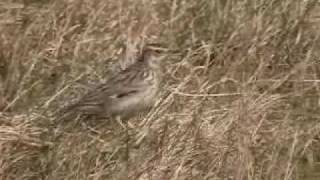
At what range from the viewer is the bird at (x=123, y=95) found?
18.3 ft

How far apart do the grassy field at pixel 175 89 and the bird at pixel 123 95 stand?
67 mm

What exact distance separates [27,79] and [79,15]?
0.91m

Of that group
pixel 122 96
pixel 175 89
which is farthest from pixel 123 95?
pixel 175 89

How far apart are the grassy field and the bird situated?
0.22 feet

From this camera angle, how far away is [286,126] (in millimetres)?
5625

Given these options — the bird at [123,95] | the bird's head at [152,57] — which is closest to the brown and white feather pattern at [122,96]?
the bird at [123,95]

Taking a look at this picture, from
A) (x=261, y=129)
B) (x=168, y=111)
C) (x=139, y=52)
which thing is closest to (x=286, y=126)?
(x=261, y=129)

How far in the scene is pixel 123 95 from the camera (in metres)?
5.63

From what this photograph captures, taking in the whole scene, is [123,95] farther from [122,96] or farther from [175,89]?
[175,89]

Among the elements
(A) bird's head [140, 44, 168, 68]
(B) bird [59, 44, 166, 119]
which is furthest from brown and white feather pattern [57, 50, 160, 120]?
(A) bird's head [140, 44, 168, 68]

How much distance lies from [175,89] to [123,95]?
1.29ft

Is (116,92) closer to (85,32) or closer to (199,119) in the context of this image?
(199,119)

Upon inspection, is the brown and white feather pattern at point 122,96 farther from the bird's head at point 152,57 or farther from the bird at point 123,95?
the bird's head at point 152,57

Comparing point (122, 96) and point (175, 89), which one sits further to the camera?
point (175, 89)
